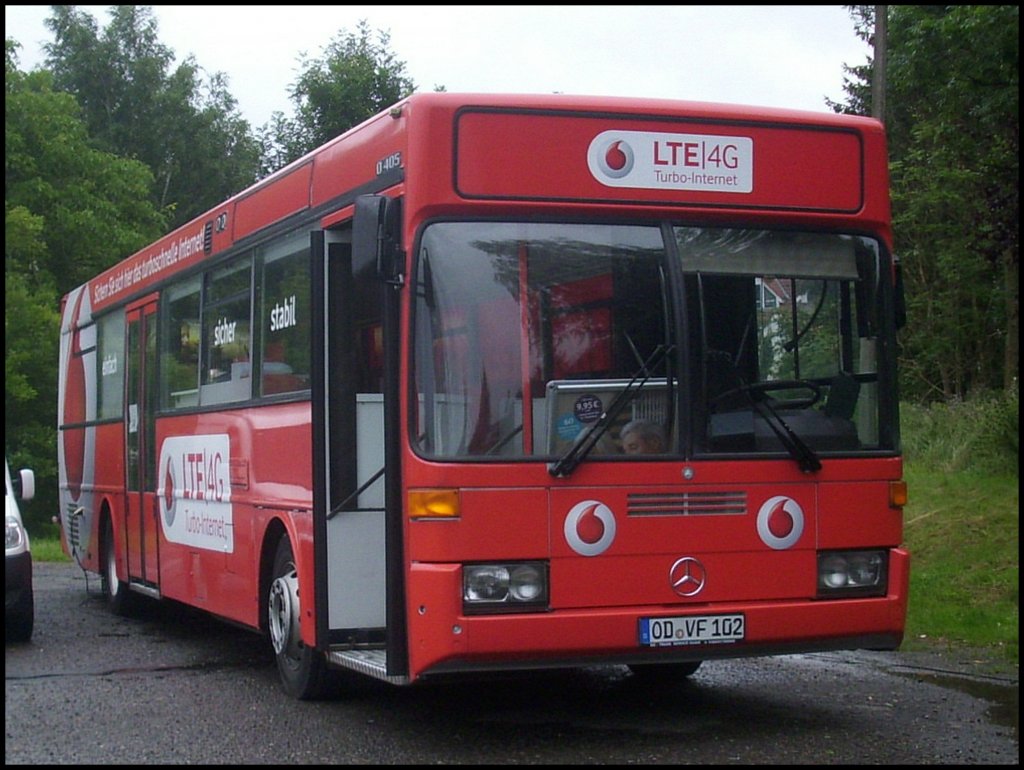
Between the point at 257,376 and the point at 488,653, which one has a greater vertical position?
the point at 257,376

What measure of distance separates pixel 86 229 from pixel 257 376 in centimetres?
3685

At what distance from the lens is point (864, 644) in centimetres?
826

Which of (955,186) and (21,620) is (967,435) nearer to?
(955,186)

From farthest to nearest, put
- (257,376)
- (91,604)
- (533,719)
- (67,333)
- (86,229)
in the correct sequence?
(86,229) → (67,333) → (91,604) → (257,376) → (533,719)

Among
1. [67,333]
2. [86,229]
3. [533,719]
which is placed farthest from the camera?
[86,229]

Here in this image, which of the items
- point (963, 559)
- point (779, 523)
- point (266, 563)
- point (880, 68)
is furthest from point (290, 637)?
point (880, 68)

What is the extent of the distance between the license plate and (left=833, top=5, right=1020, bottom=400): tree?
23.4ft

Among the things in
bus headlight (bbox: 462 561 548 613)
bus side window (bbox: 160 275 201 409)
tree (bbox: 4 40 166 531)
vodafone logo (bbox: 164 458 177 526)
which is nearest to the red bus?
bus headlight (bbox: 462 561 548 613)

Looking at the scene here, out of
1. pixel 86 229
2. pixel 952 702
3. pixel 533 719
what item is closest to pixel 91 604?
pixel 533 719

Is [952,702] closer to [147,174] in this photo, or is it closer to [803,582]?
[803,582]

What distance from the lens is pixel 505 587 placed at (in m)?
7.63

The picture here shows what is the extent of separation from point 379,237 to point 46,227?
40138 millimetres

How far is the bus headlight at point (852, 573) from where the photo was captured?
8.22 m

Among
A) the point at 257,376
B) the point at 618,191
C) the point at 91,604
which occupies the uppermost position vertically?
the point at 618,191
